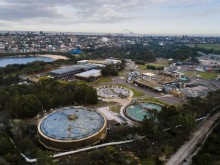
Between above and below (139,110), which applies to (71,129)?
above

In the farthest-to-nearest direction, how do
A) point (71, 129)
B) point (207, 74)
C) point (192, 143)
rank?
1. point (207, 74)
2. point (192, 143)
3. point (71, 129)

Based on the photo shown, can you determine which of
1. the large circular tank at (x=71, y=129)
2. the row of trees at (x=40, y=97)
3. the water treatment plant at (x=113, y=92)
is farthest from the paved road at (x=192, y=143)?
the row of trees at (x=40, y=97)

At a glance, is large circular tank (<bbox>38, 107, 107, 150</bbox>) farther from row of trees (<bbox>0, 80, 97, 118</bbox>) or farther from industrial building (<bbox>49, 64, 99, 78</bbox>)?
industrial building (<bbox>49, 64, 99, 78</bbox>)

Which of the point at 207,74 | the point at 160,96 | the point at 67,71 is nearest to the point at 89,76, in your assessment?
the point at 67,71

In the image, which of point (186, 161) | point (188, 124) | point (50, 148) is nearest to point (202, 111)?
point (188, 124)

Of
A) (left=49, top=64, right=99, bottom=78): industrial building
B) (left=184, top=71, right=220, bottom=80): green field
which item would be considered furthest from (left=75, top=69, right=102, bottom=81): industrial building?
(left=184, top=71, right=220, bottom=80): green field

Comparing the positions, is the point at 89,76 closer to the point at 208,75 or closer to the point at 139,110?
the point at 139,110

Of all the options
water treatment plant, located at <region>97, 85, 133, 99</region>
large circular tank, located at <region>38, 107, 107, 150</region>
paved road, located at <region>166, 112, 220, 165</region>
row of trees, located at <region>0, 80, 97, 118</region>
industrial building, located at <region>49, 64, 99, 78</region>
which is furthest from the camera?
industrial building, located at <region>49, 64, 99, 78</region>

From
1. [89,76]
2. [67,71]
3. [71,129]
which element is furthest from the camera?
[67,71]
